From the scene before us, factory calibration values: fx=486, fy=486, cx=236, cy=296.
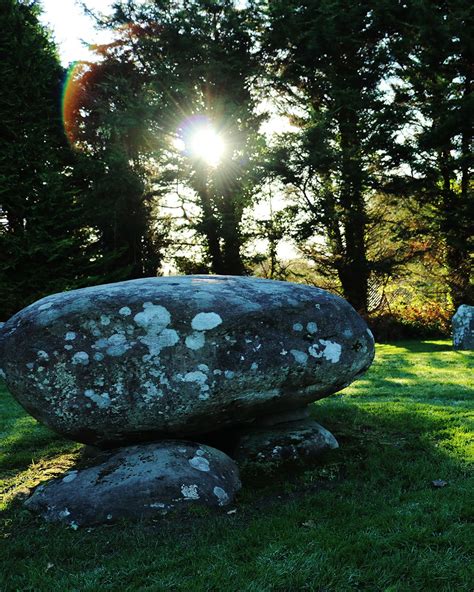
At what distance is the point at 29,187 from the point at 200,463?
1633cm

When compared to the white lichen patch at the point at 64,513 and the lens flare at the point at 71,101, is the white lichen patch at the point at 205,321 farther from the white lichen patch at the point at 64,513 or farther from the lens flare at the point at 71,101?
the lens flare at the point at 71,101

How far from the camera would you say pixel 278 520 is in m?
4.28

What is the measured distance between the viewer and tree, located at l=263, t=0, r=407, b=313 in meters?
22.5

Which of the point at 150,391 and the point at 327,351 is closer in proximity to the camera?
the point at 150,391

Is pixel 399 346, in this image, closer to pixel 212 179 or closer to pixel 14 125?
pixel 212 179

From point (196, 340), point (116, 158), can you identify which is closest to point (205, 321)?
point (196, 340)

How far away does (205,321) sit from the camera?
17.2 feet

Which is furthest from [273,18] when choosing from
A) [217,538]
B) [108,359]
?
[217,538]

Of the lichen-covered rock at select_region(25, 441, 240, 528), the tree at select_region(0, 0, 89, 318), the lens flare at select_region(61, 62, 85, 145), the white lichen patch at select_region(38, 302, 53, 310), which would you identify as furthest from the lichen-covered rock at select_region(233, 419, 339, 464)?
the lens flare at select_region(61, 62, 85, 145)

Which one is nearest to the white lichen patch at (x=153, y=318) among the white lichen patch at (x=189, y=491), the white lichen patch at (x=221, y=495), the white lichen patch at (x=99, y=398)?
the white lichen patch at (x=99, y=398)

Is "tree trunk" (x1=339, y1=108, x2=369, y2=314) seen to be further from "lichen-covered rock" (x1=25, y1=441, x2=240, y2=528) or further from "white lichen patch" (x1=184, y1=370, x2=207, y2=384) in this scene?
"lichen-covered rock" (x1=25, y1=441, x2=240, y2=528)

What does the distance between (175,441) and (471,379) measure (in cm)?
815

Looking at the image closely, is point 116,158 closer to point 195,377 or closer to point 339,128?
point 339,128

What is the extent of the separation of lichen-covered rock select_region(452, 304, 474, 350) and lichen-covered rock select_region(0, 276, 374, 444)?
12927 millimetres
